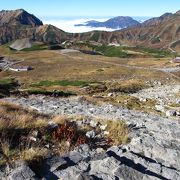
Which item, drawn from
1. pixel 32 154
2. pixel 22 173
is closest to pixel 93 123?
pixel 32 154

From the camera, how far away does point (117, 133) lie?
1711 cm

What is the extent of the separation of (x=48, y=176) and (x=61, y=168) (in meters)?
0.80

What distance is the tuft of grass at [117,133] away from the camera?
51.8ft

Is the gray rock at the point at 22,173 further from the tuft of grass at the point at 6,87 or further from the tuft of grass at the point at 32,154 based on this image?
the tuft of grass at the point at 6,87

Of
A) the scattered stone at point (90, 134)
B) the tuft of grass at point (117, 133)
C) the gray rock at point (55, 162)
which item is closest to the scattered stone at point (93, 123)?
the tuft of grass at point (117, 133)

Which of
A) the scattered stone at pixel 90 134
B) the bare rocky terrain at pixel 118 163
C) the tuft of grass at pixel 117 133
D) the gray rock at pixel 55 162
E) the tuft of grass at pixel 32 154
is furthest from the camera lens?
the scattered stone at pixel 90 134

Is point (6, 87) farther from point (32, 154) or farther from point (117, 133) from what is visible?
point (32, 154)

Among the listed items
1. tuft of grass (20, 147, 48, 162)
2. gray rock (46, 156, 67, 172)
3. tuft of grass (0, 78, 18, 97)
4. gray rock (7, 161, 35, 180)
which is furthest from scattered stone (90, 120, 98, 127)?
tuft of grass (0, 78, 18, 97)

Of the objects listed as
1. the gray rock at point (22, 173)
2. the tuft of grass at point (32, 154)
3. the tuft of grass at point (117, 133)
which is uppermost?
the gray rock at point (22, 173)

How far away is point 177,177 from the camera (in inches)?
466

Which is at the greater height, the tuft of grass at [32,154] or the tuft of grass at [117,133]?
the tuft of grass at [32,154]

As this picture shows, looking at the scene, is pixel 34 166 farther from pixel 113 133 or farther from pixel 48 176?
pixel 113 133

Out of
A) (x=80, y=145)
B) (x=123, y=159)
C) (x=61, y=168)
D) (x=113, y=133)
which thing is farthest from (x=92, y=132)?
(x=61, y=168)

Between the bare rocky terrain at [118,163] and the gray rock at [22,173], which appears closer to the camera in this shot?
the gray rock at [22,173]
